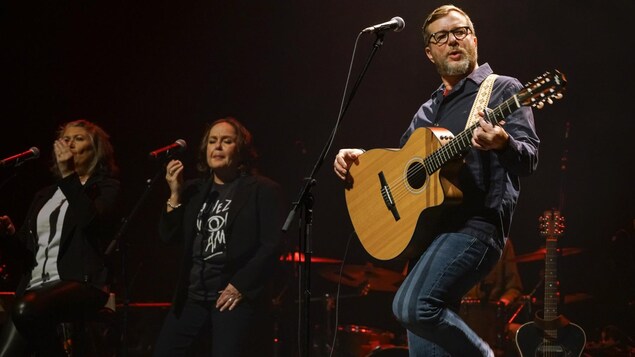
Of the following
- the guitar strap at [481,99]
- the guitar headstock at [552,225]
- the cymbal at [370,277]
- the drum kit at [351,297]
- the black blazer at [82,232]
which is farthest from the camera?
the cymbal at [370,277]

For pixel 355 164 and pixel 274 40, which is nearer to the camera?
pixel 355 164

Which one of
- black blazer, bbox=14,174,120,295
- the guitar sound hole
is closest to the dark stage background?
black blazer, bbox=14,174,120,295

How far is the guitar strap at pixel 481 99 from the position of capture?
131 inches

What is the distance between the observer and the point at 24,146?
6.96 meters

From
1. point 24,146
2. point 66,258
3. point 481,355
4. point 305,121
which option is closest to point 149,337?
point 66,258

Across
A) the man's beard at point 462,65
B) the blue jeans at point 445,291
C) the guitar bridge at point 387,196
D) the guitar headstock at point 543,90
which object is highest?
the man's beard at point 462,65

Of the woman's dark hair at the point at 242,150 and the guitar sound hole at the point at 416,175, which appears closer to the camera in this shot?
the guitar sound hole at the point at 416,175

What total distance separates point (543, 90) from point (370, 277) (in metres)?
4.02

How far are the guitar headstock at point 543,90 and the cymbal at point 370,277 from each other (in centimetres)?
389

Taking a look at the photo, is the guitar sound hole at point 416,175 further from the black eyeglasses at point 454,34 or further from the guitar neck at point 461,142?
the black eyeglasses at point 454,34

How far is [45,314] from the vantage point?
4797mm

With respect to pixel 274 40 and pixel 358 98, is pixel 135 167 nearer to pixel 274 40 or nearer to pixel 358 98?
pixel 274 40

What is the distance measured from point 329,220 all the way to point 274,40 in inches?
82.5

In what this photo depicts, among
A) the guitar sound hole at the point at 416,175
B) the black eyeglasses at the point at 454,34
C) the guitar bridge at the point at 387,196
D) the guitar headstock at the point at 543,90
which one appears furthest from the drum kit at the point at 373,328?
the guitar headstock at the point at 543,90
